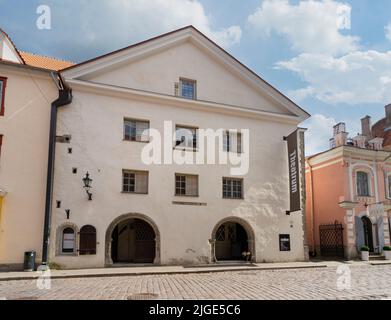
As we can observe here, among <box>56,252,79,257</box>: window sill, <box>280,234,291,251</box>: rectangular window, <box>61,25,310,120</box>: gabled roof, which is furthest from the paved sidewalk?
<box>61,25,310,120</box>: gabled roof

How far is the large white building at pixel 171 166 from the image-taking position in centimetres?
1675

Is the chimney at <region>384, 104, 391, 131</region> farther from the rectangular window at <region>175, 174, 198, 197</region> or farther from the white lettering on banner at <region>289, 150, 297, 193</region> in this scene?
the rectangular window at <region>175, 174, 198, 197</region>

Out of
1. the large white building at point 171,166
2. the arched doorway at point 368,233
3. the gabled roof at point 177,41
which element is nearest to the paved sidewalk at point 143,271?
the large white building at point 171,166

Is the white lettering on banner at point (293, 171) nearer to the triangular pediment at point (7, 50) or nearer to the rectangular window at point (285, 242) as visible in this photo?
the rectangular window at point (285, 242)

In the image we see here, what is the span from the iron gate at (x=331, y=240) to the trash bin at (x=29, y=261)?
54.0 feet

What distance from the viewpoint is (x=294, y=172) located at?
2039 cm

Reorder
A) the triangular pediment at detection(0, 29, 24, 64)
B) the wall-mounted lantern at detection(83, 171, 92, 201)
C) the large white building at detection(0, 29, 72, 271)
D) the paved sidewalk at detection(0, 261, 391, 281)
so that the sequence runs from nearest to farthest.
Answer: the paved sidewalk at detection(0, 261, 391, 281) → the large white building at detection(0, 29, 72, 271) → the wall-mounted lantern at detection(83, 171, 92, 201) → the triangular pediment at detection(0, 29, 24, 64)

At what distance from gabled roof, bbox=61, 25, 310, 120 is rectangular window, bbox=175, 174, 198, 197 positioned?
6328 mm

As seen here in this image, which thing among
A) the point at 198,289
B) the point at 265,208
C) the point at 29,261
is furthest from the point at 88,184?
the point at 265,208

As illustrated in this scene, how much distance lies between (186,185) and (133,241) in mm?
3933

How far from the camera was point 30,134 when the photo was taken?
53.6 ft

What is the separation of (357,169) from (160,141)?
12.5 metres

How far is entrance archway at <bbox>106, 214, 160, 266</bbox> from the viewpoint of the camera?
1719 cm
